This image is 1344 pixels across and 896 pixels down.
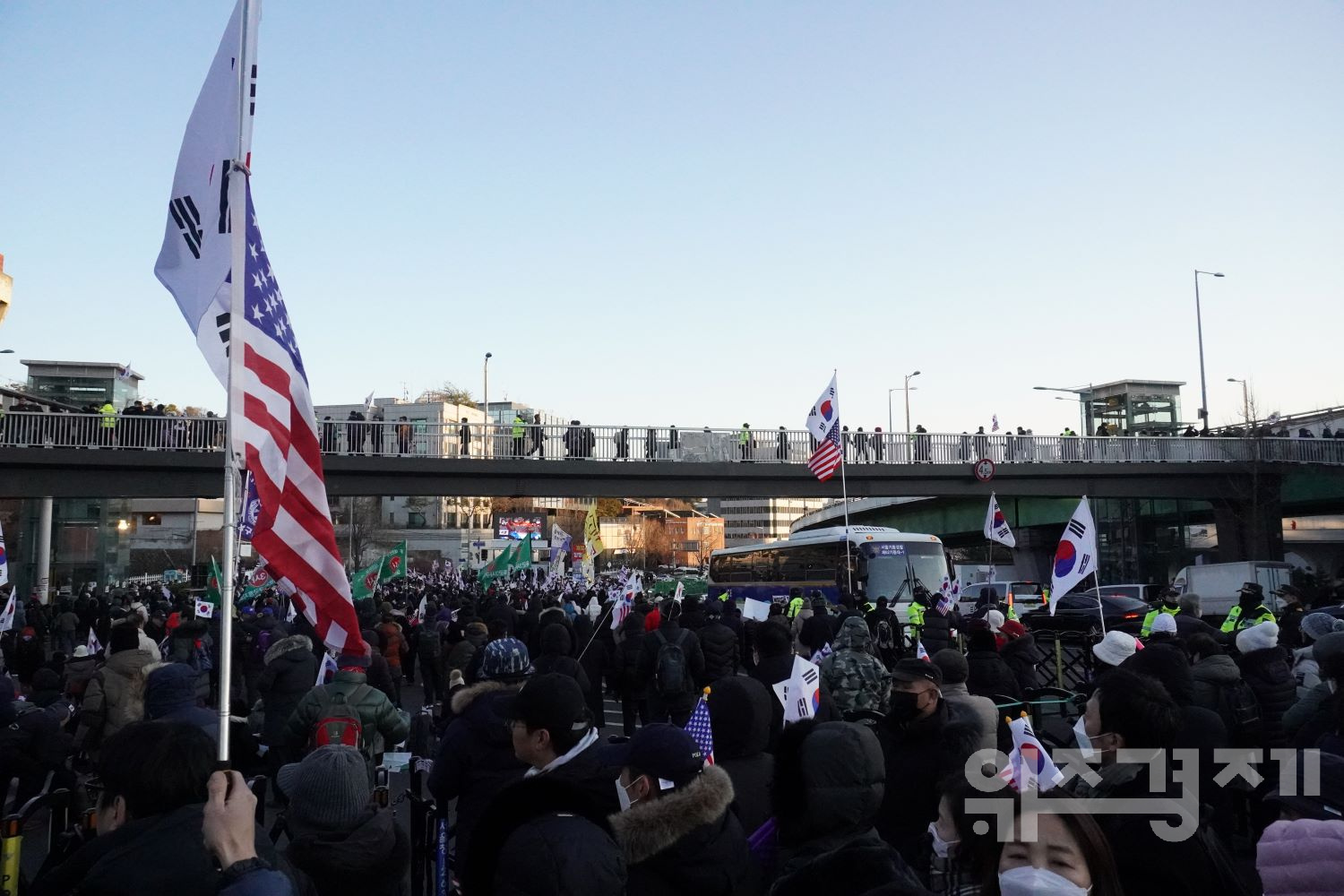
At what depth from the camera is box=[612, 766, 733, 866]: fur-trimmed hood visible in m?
3.61

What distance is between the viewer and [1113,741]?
435 cm

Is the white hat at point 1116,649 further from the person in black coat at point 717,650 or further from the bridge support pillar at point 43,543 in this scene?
the bridge support pillar at point 43,543

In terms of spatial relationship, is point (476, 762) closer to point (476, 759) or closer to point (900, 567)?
point (476, 759)

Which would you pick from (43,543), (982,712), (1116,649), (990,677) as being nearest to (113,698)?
(982,712)

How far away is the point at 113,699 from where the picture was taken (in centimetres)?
805

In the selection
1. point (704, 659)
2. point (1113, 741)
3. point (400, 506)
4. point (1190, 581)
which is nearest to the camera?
point (1113, 741)

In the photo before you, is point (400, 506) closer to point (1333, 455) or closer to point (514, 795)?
point (1333, 455)

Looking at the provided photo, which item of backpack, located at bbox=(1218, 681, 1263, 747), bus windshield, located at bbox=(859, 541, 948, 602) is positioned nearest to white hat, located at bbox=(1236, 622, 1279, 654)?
backpack, located at bbox=(1218, 681, 1263, 747)

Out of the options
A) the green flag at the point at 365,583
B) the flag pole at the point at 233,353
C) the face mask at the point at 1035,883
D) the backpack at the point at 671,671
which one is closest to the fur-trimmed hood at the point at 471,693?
the flag pole at the point at 233,353

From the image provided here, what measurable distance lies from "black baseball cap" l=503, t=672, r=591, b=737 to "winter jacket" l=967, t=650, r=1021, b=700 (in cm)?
586

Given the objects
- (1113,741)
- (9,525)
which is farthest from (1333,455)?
(9,525)

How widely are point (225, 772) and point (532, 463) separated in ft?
99.0

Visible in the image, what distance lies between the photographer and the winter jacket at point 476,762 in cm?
542

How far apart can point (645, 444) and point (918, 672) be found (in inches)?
1139
